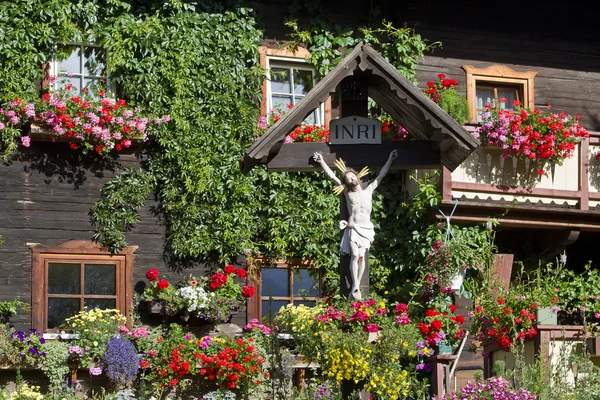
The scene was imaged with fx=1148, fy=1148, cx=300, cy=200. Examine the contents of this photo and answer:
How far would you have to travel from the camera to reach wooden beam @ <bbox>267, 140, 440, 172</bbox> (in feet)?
34.3

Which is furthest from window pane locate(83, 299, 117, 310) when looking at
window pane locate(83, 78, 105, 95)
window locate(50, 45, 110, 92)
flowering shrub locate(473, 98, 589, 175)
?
flowering shrub locate(473, 98, 589, 175)

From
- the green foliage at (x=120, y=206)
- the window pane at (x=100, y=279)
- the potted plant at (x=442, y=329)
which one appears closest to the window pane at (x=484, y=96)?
the potted plant at (x=442, y=329)

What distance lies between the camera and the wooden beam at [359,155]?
412 inches

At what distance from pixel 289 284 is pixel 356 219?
448 centimetres

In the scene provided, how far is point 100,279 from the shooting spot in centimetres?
1395

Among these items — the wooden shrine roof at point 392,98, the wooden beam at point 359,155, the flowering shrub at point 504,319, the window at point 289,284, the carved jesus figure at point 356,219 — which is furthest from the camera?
the window at point 289,284

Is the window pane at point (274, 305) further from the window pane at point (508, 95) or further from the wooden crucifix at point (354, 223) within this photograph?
the window pane at point (508, 95)

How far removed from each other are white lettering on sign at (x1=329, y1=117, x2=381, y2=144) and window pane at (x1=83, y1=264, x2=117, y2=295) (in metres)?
4.51

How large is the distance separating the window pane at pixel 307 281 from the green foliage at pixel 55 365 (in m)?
3.33

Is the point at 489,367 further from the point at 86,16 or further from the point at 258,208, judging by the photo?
the point at 86,16

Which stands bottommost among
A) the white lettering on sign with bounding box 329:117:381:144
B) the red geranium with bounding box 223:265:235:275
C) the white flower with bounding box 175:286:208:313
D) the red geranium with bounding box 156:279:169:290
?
the white flower with bounding box 175:286:208:313

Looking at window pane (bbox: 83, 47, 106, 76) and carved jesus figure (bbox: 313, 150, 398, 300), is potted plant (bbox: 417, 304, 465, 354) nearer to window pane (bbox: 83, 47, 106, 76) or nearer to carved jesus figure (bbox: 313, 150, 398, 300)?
carved jesus figure (bbox: 313, 150, 398, 300)

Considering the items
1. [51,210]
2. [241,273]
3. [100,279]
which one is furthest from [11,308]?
[241,273]

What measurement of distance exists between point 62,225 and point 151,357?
218 cm
